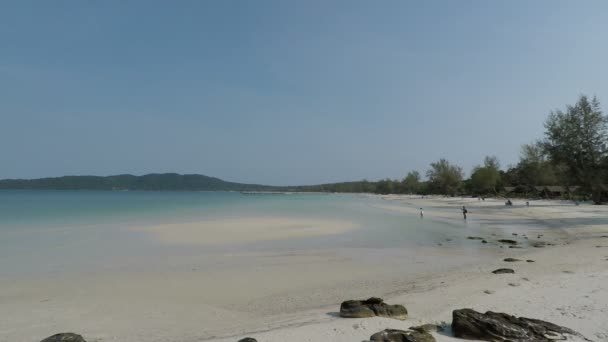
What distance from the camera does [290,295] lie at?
9.26 m

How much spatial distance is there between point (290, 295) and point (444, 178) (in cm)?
12123

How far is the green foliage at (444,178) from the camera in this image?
381 ft

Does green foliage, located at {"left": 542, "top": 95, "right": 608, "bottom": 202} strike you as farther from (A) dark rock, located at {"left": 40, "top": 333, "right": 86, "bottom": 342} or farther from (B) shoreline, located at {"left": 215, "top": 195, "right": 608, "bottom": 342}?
(A) dark rock, located at {"left": 40, "top": 333, "right": 86, "bottom": 342}

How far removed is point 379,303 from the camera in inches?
272

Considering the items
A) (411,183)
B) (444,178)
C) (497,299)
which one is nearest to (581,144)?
(497,299)

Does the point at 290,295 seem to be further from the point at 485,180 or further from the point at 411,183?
the point at 411,183

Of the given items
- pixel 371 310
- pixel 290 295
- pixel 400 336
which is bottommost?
pixel 290 295

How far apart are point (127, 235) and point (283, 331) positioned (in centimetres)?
2096

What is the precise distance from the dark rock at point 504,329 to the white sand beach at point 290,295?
35 centimetres

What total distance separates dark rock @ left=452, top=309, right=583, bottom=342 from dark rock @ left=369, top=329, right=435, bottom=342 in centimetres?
73

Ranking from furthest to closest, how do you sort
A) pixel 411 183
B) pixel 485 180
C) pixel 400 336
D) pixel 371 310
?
pixel 411 183 → pixel 485 180 → pixel 371 310 → pixel 400 336

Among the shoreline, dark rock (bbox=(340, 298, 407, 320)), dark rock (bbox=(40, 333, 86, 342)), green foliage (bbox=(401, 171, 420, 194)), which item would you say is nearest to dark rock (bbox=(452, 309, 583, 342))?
the shoreline

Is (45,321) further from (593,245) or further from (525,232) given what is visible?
(525,232)

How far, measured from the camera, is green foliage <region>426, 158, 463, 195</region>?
11619 cm
